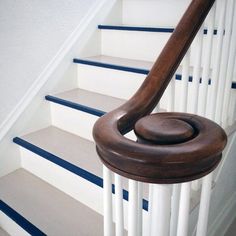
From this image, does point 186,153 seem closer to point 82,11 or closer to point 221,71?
point 221,71

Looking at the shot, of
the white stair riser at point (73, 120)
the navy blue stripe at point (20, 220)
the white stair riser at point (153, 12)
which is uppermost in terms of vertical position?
the white stair riser at point (153, 12)

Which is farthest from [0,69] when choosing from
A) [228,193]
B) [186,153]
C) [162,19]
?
[228,193]

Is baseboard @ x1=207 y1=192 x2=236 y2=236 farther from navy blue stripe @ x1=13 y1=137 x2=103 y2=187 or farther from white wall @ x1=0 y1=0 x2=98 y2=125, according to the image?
white wall @ x1=0 y1=0 x2=98 y2=125

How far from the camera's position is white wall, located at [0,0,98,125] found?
1.55 m

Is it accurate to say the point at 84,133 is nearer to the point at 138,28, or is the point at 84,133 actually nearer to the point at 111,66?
the point at 111,66

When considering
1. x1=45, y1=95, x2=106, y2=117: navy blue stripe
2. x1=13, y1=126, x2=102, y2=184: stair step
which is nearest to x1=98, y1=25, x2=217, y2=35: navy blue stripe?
x1=45, y1=95, x2=106, y2=117: navy blue stripe

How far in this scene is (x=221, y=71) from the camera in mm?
1205

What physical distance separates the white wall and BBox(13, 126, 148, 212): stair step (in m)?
0.24

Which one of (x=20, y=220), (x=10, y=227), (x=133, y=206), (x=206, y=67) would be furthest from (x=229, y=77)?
(x=10, y=227)

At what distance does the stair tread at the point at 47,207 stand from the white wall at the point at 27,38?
39 cm

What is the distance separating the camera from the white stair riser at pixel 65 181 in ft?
4.48

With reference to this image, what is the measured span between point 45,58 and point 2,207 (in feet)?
3.02

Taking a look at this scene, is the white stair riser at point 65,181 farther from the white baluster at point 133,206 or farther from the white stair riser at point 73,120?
the white baluster at point 133,206

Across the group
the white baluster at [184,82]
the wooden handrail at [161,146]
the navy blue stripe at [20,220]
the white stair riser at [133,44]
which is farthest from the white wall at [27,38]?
the wooden handrail at [161,146]
